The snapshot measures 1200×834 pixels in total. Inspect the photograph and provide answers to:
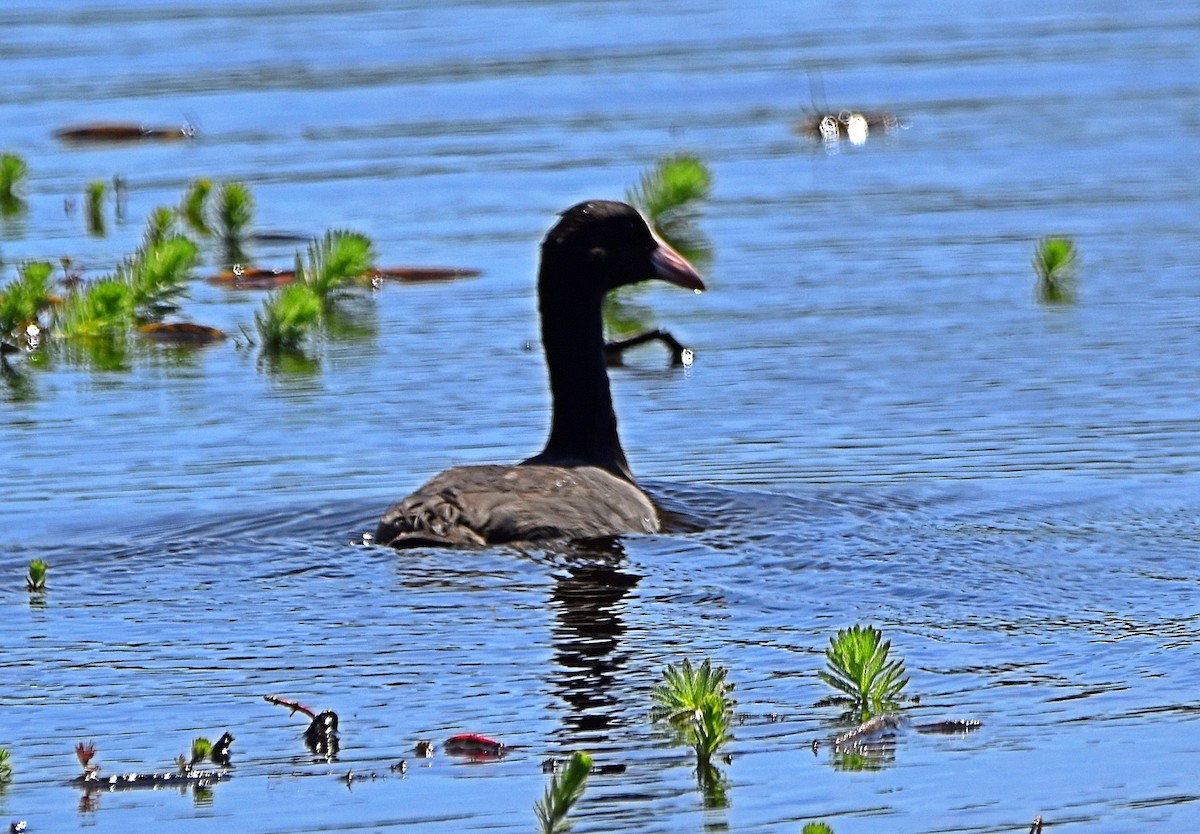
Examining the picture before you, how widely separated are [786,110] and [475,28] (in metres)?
8.36

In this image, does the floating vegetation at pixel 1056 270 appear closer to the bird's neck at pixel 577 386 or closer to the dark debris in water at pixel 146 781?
the bird's neck at pixel 577 386

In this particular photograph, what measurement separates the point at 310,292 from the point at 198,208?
341cm

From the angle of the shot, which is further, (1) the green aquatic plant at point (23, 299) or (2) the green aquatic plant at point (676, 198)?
(2) the green aquatic plant at point (676, 198)

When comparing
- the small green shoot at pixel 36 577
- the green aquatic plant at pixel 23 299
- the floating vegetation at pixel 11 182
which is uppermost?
the floating vegetation at pixel 11 182

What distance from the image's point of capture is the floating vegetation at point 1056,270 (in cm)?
1413

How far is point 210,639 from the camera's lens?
766 cm

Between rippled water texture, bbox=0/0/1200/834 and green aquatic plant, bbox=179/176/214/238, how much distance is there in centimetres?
52

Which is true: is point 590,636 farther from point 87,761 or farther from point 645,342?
point 645,342

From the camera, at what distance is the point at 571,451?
1024 cm

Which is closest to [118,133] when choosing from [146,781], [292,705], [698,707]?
[292,705]

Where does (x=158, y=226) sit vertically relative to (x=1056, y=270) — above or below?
above

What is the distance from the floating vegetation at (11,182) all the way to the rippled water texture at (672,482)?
16 cm

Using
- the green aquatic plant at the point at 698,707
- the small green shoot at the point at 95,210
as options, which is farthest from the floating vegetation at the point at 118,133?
the green aquatic plant at the point at 698,707

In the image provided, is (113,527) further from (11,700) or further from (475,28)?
Result: (475,28)
